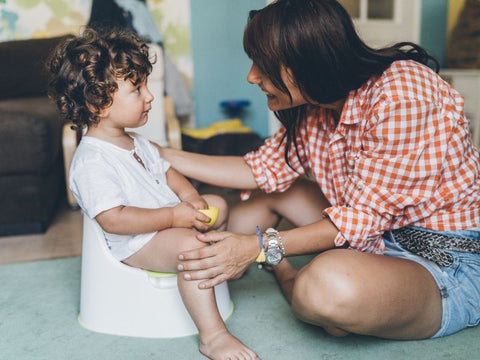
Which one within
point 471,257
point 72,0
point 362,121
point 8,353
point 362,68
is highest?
point 72,0

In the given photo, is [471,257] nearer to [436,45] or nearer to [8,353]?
[8,353]

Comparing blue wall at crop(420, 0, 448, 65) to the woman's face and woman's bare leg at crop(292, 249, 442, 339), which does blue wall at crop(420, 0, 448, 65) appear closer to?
the woman's face

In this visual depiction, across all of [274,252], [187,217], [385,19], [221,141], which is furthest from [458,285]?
[385,19]

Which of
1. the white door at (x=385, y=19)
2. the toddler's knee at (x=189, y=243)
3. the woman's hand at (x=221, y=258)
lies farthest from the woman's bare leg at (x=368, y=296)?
the white door at (x=385, y=19)

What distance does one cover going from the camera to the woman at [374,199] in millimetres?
1002

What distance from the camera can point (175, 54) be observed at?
3.26m

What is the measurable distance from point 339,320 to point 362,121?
0.44 meters

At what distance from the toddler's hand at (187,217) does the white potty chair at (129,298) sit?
5.0 inches

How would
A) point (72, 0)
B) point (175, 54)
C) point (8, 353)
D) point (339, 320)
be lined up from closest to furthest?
point (339, 320), point (8, 353), point (72, 0), point (175, 54)

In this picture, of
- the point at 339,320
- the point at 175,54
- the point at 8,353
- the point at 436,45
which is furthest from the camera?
the point at 436,45

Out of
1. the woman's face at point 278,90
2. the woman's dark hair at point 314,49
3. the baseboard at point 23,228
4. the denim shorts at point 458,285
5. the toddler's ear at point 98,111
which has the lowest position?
the baseboard at point 23,228

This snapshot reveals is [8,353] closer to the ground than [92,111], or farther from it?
closer to the ground

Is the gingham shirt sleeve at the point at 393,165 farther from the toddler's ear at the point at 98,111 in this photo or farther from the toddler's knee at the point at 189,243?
the toddler's ear at the point at 98,111

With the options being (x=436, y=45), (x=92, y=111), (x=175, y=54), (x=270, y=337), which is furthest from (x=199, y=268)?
(x=436, y=45)
